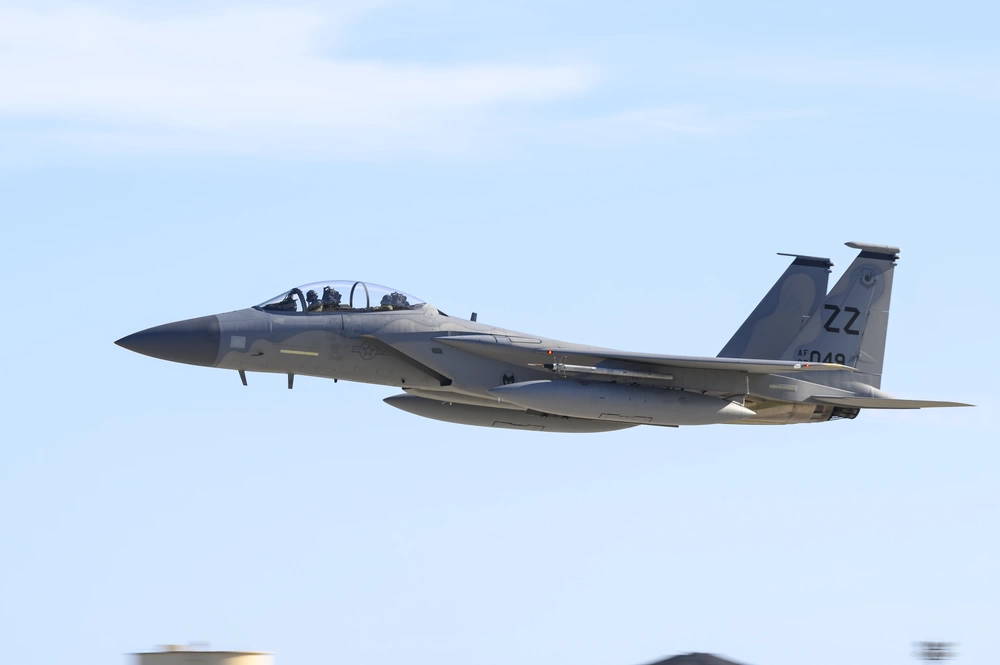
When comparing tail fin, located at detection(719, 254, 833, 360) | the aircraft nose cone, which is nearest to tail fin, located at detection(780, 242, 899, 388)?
tail fin, located at detection(719, 254, 833, 360)

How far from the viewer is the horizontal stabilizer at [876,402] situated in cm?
2884

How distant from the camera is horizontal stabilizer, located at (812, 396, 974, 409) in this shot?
94.6 feet

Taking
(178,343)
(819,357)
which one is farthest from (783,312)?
(178,343)

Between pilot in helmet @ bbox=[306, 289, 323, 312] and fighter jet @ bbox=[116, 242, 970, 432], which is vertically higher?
pilot in helmet @ bbox=[306, 289, 323, 312]

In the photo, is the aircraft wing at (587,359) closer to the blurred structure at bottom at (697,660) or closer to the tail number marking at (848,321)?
the tail number marking at (848,321)

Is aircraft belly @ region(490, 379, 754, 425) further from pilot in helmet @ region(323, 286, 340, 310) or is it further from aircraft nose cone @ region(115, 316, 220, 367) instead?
aircraft nose cone @ region(115, 316, 220, 367)

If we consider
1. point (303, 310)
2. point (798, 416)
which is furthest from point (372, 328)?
point (798, 416)

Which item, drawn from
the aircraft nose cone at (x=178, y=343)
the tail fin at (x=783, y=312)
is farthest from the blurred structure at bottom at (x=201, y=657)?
the tail fin at (x=783, y=312)

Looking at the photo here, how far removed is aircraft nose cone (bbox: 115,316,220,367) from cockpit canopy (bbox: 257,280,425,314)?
1160 millimetres

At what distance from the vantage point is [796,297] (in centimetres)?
3025

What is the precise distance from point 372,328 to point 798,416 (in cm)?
806

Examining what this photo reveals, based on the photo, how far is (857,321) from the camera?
97.7ft

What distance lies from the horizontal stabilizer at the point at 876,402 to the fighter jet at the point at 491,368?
0.08 feet

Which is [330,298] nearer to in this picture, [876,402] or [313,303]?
[313,303]
